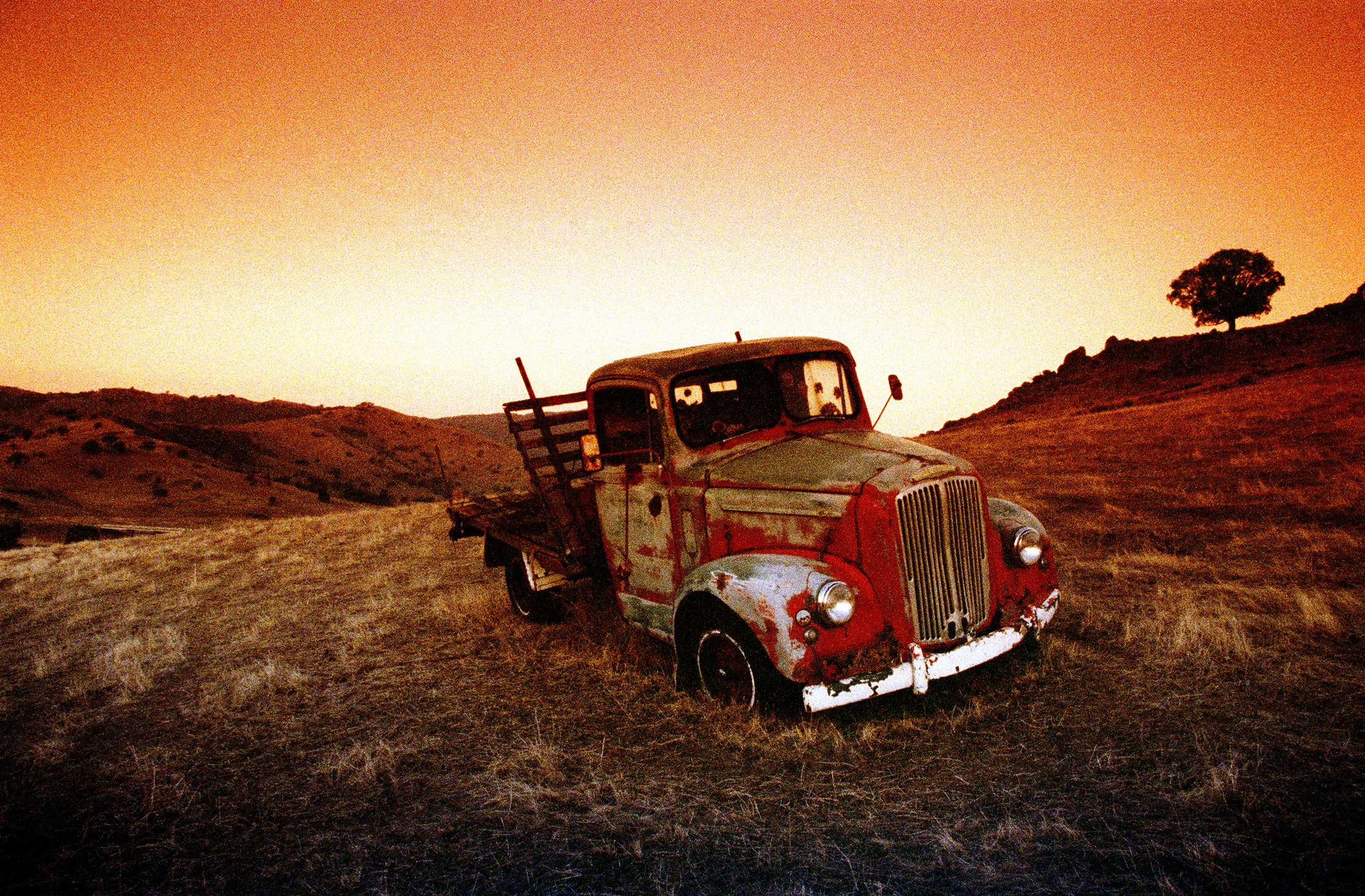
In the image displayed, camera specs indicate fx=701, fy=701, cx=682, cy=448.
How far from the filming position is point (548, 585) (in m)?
6.59

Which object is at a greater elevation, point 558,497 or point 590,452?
point 590,452

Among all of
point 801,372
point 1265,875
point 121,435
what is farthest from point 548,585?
point 121,435

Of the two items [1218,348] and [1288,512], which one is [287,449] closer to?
[1288,512]

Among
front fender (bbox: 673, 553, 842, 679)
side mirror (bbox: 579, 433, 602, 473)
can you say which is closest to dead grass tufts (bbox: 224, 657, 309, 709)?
side mirror (bbox: 579, 433, 602, 473)

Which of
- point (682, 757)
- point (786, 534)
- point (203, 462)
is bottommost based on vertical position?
point (682, 757)

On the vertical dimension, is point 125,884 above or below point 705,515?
below

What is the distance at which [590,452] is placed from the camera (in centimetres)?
530

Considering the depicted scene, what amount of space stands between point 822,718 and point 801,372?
2.44m

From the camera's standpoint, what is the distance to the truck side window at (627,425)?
509cm

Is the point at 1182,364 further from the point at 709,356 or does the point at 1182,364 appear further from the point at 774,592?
the point at 774,592

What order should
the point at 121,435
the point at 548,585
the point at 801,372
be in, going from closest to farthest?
the point at 801,372 < the point at 548,585 < the point at 121,435

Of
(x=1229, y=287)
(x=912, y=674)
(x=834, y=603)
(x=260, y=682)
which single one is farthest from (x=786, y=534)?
(x=1229, y=287)

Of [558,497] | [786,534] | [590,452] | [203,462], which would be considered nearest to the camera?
[786,534]

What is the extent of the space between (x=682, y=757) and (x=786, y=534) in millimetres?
1438
